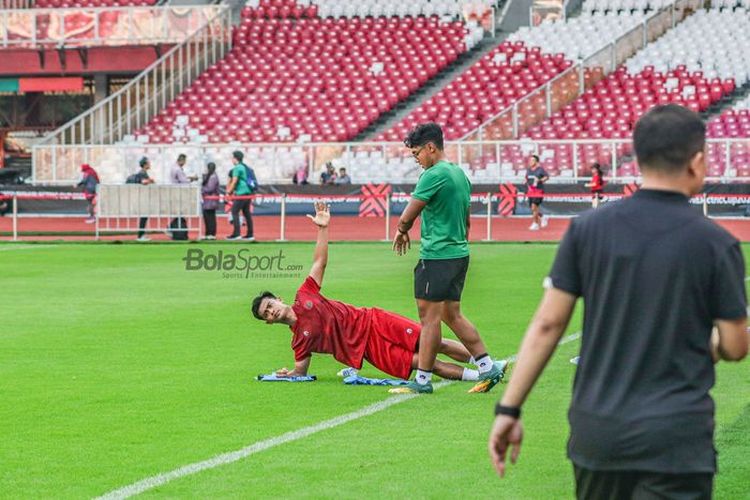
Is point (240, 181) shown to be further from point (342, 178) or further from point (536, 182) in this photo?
point (342, 178)

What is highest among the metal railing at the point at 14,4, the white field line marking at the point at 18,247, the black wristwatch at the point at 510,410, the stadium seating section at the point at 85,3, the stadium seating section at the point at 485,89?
the stadium seating section at the point at 85,3

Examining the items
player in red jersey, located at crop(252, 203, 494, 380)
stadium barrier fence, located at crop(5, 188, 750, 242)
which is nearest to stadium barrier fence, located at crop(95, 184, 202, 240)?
stadium barrier fence, located at crop(5, 188, 750, 242)

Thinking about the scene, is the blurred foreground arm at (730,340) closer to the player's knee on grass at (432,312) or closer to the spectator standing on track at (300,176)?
the player's knee on grass at (432,312)

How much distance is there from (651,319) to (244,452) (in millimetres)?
4760

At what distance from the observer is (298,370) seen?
1191cm

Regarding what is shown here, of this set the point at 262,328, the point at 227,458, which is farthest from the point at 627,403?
the point at 262,328

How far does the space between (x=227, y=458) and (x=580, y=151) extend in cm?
3293

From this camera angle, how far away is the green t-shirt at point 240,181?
106 ft

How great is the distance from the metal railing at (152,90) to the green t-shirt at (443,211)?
3762 centimetres

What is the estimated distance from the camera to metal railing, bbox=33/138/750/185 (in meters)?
40.4

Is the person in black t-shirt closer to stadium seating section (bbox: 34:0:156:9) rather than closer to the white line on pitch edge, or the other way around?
the white line on pitch edge

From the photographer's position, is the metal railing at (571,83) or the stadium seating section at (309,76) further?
the stadium seating section at (309,76)

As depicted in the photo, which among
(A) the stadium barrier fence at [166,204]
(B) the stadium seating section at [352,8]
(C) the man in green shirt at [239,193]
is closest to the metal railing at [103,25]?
(B) the stadium seating section at [352,8]

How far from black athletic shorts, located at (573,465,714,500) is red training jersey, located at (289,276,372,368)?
6.96 meters
